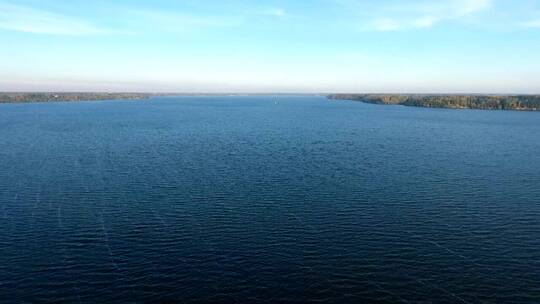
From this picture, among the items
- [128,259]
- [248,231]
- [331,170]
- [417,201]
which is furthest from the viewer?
[331,170]

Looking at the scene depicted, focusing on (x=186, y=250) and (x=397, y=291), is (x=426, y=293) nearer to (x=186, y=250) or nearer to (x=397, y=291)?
(x=397, y=291)

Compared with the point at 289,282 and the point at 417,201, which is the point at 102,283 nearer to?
the point at 289,282

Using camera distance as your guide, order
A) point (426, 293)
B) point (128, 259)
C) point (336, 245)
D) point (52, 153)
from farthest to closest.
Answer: point (52, 153) → point (336, 245) → point (128, 259) → point (426, 293)

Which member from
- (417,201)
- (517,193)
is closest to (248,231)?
(417,201)

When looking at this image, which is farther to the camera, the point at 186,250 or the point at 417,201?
the point at 417,201

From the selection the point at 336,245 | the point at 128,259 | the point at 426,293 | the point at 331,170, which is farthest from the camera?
the point at 331,170

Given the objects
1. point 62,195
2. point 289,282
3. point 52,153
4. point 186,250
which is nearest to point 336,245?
point 289,282
